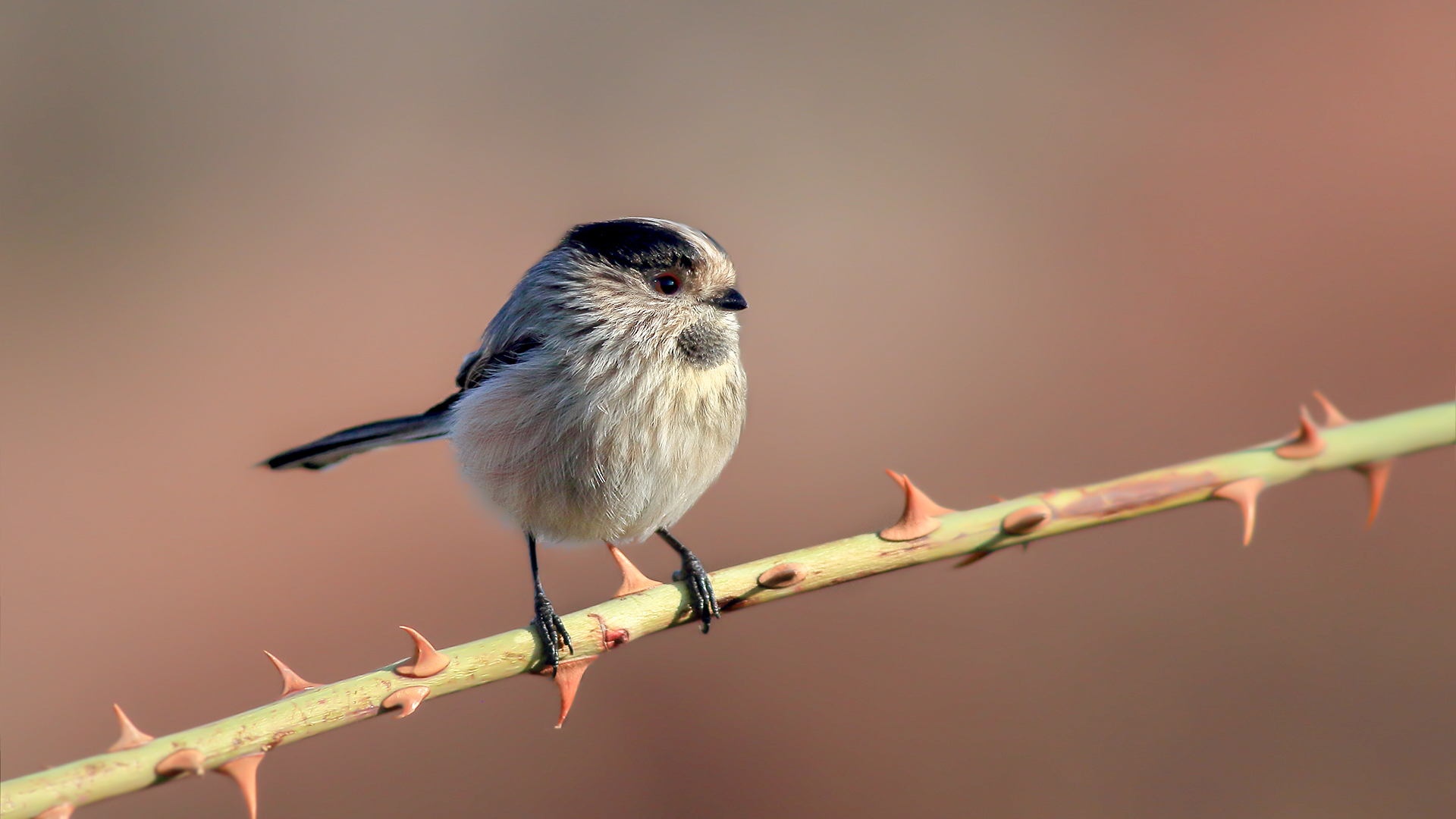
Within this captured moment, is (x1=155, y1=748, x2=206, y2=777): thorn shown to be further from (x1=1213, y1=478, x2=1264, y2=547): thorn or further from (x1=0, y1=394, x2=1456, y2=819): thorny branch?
(x1=1213, y1=478, x2=1264, y2=547): thorn

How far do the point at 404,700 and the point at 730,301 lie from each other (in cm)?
160

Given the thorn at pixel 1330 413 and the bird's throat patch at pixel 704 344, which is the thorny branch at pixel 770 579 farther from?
the bird's throat patch at pixel 704 344

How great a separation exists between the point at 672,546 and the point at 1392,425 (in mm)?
2288

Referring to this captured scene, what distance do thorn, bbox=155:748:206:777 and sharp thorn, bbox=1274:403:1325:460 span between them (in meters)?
1.64

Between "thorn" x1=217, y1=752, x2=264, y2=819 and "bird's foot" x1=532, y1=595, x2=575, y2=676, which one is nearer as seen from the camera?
"thorn" x1=217, y1=752, x2=264, y2=819

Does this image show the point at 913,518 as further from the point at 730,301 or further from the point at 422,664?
the point at 730,301

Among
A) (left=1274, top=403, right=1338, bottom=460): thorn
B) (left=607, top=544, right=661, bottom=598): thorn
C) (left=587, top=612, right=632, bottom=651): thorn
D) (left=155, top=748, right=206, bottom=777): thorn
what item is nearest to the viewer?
(left=155, top=748, right=206, bottom=777): thorn

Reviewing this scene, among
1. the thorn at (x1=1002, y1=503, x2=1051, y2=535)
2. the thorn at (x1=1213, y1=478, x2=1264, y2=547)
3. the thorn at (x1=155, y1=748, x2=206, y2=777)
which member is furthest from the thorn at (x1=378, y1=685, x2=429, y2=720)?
the thorn at (x1=1213, y1=478, x2=1264, y2=547)

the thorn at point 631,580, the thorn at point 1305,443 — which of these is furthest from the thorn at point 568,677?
the thorn at point 1305,443

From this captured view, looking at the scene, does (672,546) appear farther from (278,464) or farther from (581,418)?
(278,464)

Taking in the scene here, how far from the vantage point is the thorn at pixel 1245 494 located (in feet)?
4.96

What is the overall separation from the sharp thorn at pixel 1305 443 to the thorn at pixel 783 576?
2.58 ft

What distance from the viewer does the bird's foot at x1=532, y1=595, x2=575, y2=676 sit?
1.90 meters

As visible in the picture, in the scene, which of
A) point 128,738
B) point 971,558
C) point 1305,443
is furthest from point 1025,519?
point 128,738
